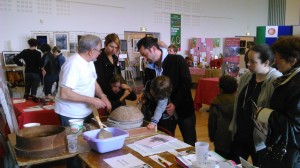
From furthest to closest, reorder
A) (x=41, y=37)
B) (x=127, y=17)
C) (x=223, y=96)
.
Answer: (x=127, y=17) < (x=41, y=37) < (x=223, y=96)

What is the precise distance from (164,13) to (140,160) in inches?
324

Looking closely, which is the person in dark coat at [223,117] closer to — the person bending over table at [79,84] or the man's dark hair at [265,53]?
the man's dark hair at [265,53]

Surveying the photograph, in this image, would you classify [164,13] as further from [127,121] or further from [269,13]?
[127,121]

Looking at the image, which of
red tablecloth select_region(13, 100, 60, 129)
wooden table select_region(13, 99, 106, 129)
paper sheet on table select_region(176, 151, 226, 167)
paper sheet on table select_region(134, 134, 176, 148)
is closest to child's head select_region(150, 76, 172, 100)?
paper sheet on table select_region(134, 134, 176, 148)

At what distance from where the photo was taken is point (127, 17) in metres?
8.39

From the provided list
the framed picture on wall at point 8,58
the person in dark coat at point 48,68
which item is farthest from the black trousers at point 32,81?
the framed picture on wall at point 8,58

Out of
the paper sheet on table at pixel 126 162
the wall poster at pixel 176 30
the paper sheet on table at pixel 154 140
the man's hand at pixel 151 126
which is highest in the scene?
the wall poster at pixel 176 30

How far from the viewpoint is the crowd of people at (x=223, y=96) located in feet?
4.94

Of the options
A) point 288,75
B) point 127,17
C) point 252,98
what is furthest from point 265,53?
point 127,17

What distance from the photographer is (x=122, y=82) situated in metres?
2.65

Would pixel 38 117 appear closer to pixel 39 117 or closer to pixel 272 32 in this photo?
pixel 39 117

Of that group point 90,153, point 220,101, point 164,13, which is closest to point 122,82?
point 220,101

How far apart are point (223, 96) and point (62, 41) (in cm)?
573

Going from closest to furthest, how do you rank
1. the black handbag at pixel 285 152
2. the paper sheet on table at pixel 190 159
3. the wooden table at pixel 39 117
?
the paper sheet on table at pixel 190 159 → the black handbag at pixel 285 152 → the wooden table at pixel 39 117
